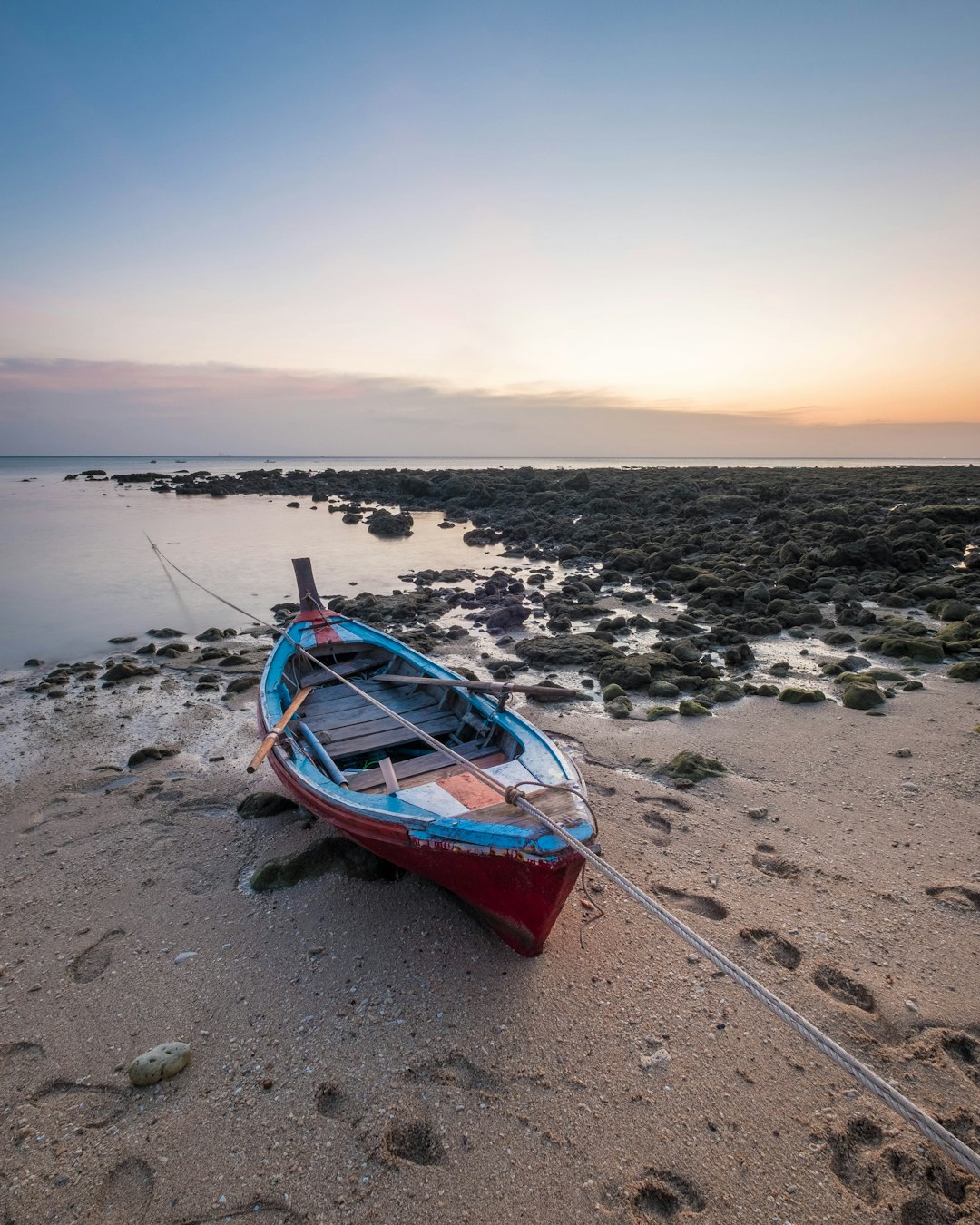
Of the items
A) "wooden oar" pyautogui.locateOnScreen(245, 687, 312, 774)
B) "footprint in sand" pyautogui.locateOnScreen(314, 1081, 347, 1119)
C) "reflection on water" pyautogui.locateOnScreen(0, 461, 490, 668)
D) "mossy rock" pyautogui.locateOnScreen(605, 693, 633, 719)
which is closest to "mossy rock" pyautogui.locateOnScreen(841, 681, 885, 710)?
"mossy rock" pyautogui.locateOnScreen(605, 693, 633, 719)

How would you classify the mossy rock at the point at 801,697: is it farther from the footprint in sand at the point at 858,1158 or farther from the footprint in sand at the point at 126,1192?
the footprint in sand at the point at 126,1192

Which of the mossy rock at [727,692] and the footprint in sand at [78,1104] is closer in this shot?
the footprint in sand at [78,1104]

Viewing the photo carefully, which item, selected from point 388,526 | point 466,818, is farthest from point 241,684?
point 388,526

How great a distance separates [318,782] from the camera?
5191mm

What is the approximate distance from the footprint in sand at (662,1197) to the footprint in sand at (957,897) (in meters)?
3.10

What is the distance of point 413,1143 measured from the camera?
3.28 metres

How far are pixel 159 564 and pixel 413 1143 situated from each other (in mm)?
23327

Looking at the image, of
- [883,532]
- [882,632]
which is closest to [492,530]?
[883,532]

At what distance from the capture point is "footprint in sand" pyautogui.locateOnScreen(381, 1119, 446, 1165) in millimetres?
3203

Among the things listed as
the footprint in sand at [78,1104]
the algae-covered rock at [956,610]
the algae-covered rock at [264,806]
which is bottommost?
the algae-covered rock at [264,806]

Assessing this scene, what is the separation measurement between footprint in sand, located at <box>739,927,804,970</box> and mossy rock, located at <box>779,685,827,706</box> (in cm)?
477

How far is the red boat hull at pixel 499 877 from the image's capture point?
383cm

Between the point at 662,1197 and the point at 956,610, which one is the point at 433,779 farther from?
the point at 956,610

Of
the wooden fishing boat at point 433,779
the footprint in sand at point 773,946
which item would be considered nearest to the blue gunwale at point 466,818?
the wooden fishing boat at point 433,779
